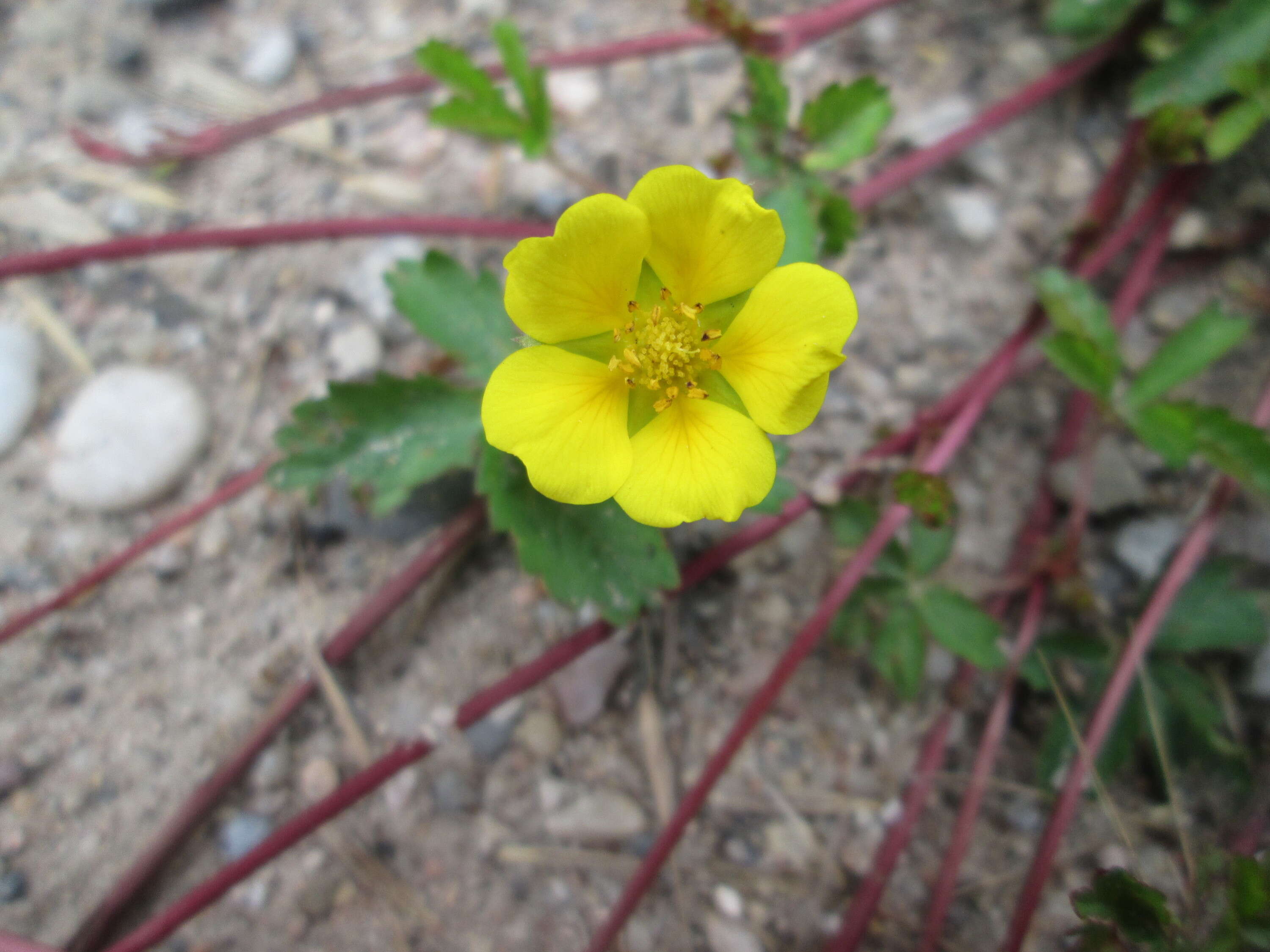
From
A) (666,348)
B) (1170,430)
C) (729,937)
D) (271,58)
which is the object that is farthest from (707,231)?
(271,58)

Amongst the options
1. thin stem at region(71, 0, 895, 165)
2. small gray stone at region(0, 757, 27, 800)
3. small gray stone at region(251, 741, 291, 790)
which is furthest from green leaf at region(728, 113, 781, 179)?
small gray stone at region(0, 757, 27, 800)

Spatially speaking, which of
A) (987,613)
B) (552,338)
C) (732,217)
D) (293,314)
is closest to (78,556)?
(293,314)

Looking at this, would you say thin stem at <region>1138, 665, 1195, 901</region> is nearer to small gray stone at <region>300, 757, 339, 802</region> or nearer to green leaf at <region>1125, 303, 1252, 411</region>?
green leaf at <region>1125, 303, 1252, 411</region>

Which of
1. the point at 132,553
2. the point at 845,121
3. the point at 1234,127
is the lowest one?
the point at 132,553

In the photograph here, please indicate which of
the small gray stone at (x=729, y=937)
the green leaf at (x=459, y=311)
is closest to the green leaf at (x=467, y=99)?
the green leaf at (x=459, y=311)

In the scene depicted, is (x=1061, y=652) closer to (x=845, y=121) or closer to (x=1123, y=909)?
(x=1123, y=909)
